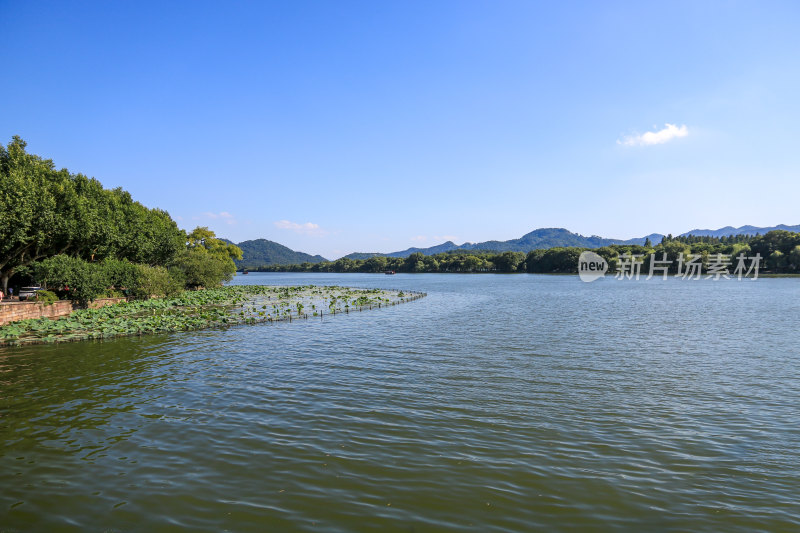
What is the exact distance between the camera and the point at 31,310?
33.6 meters

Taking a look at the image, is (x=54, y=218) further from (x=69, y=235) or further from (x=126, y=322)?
(x=126, y=322)

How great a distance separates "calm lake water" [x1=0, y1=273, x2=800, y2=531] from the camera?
830 centimetres

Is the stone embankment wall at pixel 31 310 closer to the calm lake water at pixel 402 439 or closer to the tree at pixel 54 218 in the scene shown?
the tree at pixel 54 218

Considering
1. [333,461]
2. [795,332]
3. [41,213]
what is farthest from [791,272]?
[41,213]

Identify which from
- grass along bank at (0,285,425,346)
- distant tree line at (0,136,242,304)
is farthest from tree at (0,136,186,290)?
grass along bank at (0,285,425,346)

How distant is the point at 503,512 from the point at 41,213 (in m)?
45.9

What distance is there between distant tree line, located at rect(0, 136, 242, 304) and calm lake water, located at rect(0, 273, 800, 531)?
16.8 metres

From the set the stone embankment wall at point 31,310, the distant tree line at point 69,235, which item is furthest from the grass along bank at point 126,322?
the distant tree line at point 69,235

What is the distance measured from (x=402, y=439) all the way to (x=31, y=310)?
3689 centimetres

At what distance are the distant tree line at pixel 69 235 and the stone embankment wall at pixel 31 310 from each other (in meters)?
2.11

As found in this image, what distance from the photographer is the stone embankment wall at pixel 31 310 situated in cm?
3134

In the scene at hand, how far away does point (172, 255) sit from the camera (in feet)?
233

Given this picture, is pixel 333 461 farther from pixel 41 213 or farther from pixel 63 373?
pixel 41 213

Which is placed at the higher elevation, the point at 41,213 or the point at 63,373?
the point at 41,213
